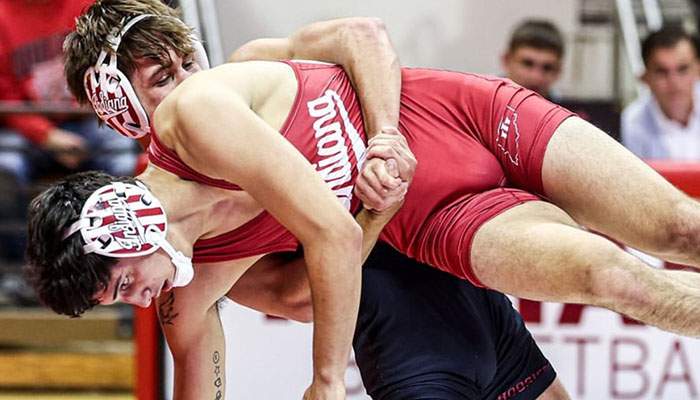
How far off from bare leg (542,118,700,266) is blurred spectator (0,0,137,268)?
2655mm

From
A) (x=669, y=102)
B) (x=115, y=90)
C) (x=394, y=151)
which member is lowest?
(x=669, y=102)

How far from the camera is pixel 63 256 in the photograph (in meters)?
2.34

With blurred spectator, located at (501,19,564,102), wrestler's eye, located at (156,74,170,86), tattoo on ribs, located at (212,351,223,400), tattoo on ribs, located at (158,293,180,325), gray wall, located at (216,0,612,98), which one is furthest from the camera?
gray wall, located at (216,0,612,98)

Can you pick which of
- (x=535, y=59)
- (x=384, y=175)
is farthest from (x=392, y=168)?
(x=535, y=59)

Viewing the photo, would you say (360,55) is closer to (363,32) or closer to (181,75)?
(363,32)

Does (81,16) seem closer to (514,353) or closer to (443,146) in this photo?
(443,146)

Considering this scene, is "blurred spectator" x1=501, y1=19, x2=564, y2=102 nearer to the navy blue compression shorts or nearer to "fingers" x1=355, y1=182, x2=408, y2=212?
the navy blue compression shorts

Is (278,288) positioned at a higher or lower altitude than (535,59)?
higher

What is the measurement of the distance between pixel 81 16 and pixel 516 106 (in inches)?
41.0

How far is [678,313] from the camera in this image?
90.0 inches

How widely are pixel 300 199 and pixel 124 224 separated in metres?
0.36

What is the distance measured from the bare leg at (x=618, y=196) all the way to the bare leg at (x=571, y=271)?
83mm

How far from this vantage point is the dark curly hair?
7.68 feet

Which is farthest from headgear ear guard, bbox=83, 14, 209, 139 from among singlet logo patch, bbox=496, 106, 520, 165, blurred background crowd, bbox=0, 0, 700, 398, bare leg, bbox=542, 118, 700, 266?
blurred background crowd, bbox=0, 0, 700, 398
